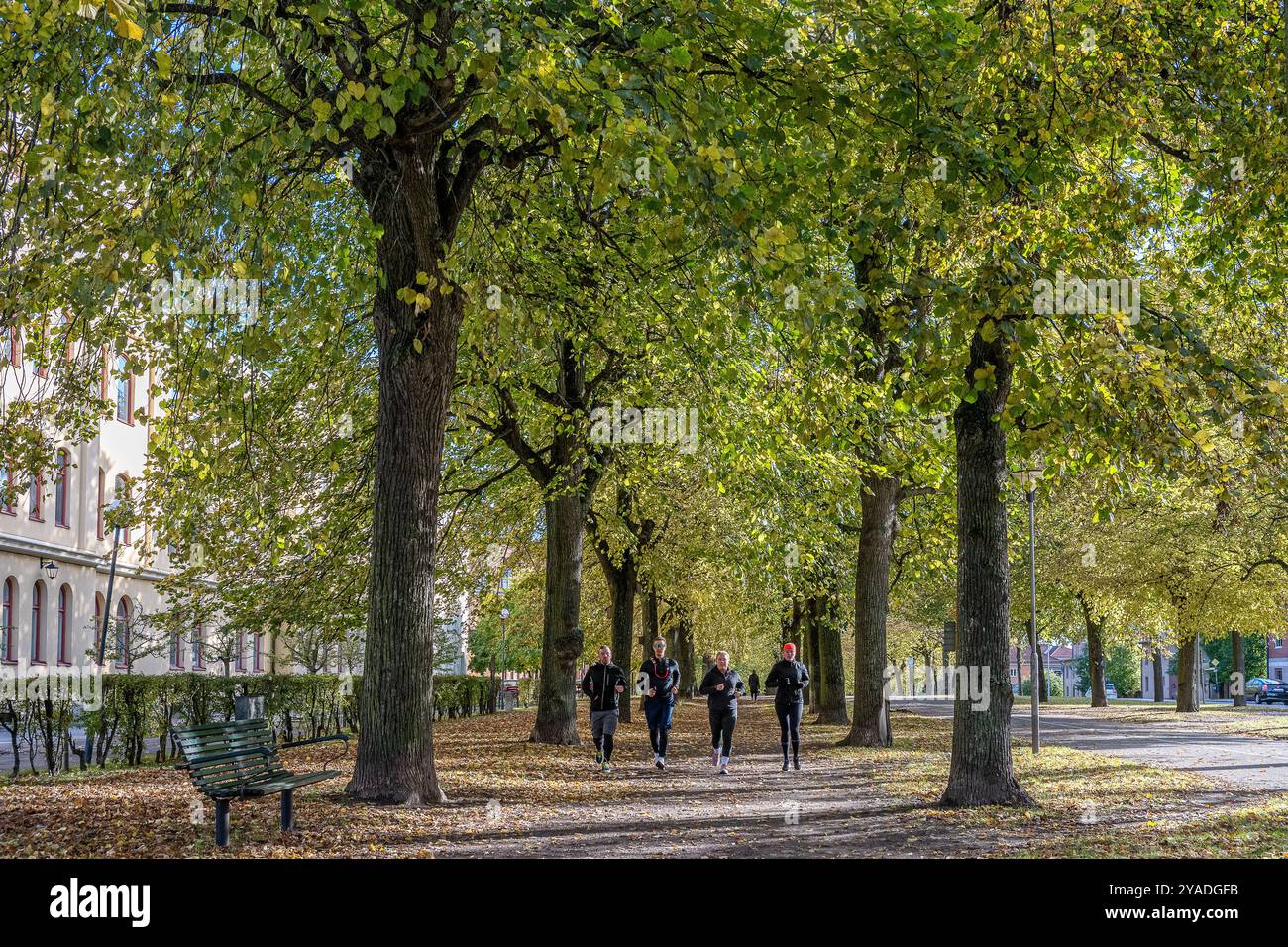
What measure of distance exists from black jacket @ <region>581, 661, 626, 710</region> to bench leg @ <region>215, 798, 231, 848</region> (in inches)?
376

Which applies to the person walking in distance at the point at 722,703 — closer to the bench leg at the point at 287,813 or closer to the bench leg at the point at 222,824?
the bench leg at the point at 287,813

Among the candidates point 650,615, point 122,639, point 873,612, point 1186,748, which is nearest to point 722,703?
point 873,612

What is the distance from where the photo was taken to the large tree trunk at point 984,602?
1307 cm

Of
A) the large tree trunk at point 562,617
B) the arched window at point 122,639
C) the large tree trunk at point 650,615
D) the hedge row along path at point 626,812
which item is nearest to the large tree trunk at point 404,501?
the hedge row along path at point 626,812

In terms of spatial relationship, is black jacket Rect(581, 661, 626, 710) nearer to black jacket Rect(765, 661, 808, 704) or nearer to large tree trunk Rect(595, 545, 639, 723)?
black jacket Rect(765, 661, 808, 704)

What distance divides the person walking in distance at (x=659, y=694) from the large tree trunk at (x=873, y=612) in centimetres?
524

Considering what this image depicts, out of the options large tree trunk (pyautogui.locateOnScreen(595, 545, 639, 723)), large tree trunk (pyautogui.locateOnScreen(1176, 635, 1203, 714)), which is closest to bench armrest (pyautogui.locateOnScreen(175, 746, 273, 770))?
large tree trunk (pyautogui.locateOnScreen(595, 545, 639, 723))

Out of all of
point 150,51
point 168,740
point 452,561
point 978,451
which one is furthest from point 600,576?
point 150,51

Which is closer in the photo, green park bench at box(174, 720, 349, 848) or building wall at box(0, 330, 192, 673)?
green park bench at box(174, 720, 349, 848)

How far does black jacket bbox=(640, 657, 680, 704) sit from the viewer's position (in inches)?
768

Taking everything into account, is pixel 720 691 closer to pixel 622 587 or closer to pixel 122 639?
pixel 622 587

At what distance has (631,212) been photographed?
1620cm

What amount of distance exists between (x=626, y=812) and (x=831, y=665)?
20099 millimetres
